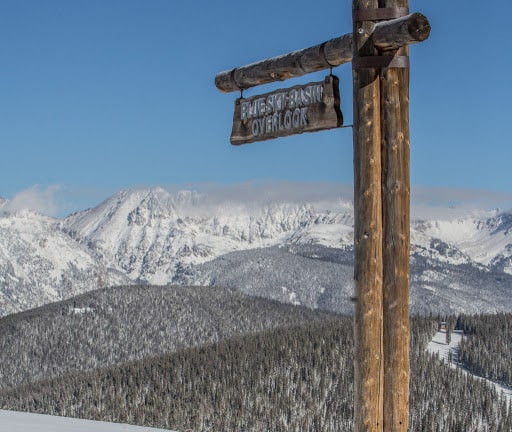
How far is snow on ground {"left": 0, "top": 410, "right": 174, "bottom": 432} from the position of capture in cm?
1911

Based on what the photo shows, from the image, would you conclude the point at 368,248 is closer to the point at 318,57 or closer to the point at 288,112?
the point at 288,112

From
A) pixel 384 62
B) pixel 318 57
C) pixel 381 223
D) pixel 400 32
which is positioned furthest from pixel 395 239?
pixel 318 57

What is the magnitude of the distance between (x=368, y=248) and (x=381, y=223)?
0.44m

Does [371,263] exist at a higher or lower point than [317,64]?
lower

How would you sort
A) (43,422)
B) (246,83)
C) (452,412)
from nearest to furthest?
(246,83), (43,422), (452,412)

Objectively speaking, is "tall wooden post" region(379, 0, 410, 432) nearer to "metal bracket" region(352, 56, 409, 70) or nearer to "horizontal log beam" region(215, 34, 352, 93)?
"metal bracket" region(352, 56, 409, 70)

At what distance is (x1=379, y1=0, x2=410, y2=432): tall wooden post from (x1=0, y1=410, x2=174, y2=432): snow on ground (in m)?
7.53

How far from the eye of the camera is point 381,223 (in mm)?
14453

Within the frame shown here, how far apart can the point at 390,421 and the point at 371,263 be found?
239 centimetres

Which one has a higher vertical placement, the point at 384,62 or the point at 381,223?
the point at 384,62

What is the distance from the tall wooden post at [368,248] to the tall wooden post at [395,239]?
11cm

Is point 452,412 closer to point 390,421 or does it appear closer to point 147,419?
point 147,419

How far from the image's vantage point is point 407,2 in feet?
47.9

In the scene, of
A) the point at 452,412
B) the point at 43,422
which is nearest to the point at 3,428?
the point at 43,422
